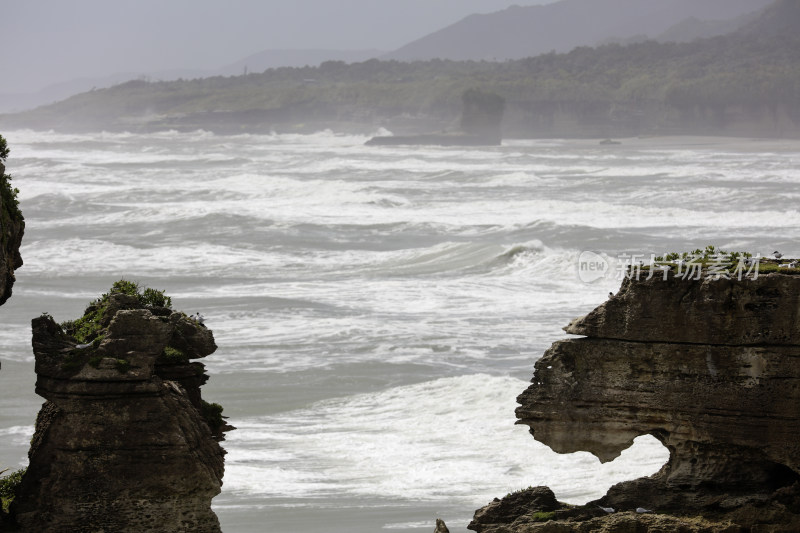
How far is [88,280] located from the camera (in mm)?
40500

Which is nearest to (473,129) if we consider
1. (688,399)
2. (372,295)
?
(372,295)

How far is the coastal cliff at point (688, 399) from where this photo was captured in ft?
37.7

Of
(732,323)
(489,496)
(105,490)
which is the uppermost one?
(732,323)

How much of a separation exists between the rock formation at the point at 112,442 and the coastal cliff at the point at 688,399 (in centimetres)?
298

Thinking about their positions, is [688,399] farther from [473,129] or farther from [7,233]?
[473,129]

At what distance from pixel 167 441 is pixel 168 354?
3.02 ft

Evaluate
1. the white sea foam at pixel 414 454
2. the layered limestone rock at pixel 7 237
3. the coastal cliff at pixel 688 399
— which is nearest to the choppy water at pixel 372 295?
the white sea foam at pixel 414 454

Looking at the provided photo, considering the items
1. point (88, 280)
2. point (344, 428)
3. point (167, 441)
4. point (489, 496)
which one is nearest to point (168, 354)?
point (167, 441)

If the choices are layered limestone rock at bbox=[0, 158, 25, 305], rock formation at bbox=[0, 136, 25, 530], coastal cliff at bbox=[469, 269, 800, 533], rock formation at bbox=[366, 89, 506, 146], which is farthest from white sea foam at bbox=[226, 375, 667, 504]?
rock formation at bbox=[366, 89, 506, 146]

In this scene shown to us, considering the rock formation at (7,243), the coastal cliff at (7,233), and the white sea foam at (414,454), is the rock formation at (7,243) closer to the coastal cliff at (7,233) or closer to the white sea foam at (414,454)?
the coastal cliff at (7,233)

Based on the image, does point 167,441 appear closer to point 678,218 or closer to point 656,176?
point 678,218

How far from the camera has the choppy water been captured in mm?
19531

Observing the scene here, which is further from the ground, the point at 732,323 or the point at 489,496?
the point at 732,323

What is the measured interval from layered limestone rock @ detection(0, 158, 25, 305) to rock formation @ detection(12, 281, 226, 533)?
463mm
